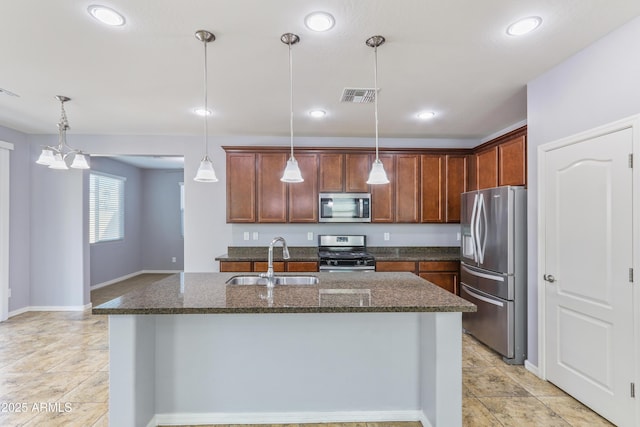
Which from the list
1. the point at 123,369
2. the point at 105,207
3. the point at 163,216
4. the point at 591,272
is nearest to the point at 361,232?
the point at 591,272

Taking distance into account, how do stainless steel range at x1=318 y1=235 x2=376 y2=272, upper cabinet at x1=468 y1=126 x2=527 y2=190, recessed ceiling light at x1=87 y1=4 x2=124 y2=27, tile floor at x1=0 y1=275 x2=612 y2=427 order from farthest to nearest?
stainless steel range at x1=318 y1=235 x2=376 y2=272, upper cabinet at x1=468 y1=126 x2=527 y2=190, tile floor at x1=0 y1=275 x2=612 y2=427, recessed ceiling light at x1=87 y1=4 x2=124 y2=27

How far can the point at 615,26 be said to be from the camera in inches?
82.1

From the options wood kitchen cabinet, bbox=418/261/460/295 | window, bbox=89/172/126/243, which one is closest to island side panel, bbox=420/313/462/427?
wood kitchen cabinet, bbox=418/261/460/295

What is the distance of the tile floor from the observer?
225cm

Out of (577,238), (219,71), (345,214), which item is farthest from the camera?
(345,214)

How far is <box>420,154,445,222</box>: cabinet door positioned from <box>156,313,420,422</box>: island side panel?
2.62 metres

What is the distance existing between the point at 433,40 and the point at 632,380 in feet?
8.36

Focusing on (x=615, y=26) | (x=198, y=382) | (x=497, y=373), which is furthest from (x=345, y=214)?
(x=615, y=26)

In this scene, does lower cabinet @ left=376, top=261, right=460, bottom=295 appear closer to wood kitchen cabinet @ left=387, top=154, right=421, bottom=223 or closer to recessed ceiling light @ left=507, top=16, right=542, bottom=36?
wood kitchen cabinet @ left=387, top=154, right=421, bottom=223

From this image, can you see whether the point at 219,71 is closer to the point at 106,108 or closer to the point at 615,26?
the point at 106,108

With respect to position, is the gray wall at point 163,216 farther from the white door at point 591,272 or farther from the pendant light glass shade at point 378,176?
the white door at point 591,272

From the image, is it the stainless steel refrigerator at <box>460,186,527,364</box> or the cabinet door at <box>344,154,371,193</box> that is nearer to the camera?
the stainless steel refrigerator at <box>460,186,527,364</box>

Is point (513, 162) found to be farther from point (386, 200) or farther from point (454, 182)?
point (386, 200)

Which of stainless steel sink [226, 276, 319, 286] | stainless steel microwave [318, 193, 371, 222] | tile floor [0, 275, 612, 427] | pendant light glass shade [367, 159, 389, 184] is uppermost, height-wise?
pendant light glass shade [367, 159, 389, 184]
